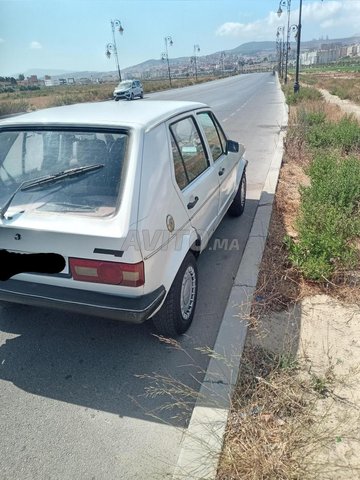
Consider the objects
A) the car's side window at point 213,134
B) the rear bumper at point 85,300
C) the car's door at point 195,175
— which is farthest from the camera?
the car's side window at point 213,134

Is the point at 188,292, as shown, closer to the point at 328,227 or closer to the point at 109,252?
the point at 109,252

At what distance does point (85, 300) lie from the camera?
249 cm

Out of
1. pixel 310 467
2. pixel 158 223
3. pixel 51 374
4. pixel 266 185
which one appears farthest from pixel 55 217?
pixel 266 185

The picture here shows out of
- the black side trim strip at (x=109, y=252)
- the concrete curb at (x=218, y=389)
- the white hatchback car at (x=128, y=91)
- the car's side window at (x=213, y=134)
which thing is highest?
the car's side window at (x=213, y=134)

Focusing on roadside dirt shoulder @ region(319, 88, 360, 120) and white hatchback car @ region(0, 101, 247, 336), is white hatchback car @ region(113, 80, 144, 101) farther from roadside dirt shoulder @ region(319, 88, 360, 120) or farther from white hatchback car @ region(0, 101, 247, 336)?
white hatchback car @ region(0, 101, 247, 336)

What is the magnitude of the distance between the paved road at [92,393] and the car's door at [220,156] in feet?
3.85

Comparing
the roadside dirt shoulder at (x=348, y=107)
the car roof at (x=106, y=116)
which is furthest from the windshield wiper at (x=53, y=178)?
the roadside dirt shoulder at (x=348, y=107)

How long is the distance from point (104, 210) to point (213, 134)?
2238mm

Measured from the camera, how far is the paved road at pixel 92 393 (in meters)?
2.21

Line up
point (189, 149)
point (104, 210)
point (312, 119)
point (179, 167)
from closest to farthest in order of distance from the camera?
point (104, 210) < point (179, 167) < point (189, 149) < point (312, 119)

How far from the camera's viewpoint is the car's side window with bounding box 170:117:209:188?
3.11 metres

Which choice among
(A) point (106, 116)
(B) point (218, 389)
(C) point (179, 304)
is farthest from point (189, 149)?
(B) point (218, 389)

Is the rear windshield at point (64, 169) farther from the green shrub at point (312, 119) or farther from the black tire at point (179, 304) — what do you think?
the green shrub at point (312, 119)

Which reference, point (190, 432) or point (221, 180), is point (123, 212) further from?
point (221, 180)
